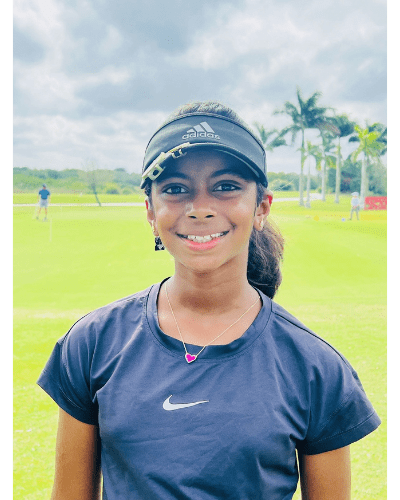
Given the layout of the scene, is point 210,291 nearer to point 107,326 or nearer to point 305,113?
point 107,326

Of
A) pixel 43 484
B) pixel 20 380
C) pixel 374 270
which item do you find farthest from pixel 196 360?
pixel 374 270

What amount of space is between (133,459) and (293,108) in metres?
23.7

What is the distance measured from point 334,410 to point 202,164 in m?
0.75

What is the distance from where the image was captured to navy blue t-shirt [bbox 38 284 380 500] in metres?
1.10

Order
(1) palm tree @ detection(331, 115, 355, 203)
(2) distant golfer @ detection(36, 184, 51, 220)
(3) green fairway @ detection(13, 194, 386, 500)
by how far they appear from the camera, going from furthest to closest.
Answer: (1) palm tree @ detection(331, 115, 355, 203)
(2) distant golfer @ detection(36, 184, 51, 220)
(3) green fairway @ detection(13, 194, 386, 500)

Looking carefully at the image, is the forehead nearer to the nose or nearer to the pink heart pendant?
the nose

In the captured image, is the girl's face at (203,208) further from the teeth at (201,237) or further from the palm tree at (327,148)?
the palm tree at (327,148)

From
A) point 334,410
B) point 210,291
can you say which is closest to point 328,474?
point 334,410

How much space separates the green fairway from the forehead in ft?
1.22

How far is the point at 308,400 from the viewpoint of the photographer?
1.15m

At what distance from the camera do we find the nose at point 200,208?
1.22 meters

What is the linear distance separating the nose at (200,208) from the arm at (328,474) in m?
0.73

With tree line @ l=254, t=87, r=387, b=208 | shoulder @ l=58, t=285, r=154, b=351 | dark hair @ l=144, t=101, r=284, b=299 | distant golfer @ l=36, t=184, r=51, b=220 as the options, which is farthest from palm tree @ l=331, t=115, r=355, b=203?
shoulder @ l=58, t=285, r=154, b=351

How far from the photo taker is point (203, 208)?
48.0 inches
